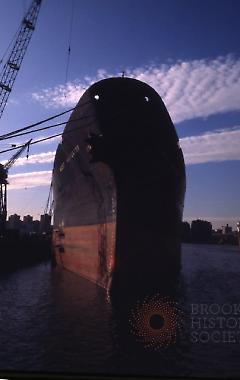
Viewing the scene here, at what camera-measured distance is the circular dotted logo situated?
1585 centimetres

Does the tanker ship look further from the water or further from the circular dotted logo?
the water

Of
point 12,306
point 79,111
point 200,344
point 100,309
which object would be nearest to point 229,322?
point 200,344

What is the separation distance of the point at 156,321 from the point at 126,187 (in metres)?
7.59

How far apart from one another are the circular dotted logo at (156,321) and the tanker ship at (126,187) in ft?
4.37

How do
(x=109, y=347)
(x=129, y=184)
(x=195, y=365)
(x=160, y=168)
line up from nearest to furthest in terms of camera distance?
(x=195, y=365)
(x=109, y=347)
(x=129, y=184)
(x=160, y=168)

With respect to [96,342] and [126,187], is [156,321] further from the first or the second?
[126,187]

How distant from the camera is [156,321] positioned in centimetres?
1895

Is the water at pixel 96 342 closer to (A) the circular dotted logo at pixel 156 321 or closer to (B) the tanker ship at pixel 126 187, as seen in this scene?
(A) the circular dotted logo at pixel 156 321

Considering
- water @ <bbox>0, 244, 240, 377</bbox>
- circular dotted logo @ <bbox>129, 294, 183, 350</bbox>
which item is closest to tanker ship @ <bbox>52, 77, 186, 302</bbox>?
circular dotted logo @ <bbox>129, 294, 183, 350</bbox>

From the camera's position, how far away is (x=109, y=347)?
14.5 m

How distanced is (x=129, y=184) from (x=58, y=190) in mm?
17535

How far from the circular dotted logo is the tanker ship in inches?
52.4

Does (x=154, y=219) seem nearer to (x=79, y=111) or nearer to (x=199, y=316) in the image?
(x=199, y=316)

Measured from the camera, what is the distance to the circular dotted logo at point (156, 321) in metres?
15.9
